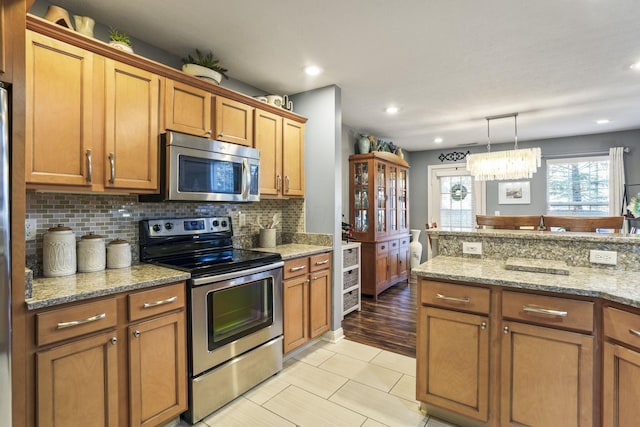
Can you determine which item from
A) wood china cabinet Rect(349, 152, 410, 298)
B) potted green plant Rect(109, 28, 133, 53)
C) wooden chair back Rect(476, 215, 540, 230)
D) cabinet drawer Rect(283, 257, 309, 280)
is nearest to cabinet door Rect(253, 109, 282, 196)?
cabinet drawer Rect(283, 257, 309, 280)

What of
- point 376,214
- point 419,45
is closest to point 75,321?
point 419,45

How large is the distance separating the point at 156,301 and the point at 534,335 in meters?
1.98

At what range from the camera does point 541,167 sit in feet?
18.2

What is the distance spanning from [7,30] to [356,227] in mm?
3986

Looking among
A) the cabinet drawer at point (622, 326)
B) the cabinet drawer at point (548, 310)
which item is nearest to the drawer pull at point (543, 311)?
the cabinet drawer at point (548, 310)

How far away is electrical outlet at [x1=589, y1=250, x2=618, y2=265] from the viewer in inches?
74.2

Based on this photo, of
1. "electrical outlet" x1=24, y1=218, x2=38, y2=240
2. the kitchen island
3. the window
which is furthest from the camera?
the window

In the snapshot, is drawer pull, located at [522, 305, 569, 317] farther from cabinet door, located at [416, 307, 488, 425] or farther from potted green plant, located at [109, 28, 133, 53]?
potted green plant, located at [109, 28, 133, 53]

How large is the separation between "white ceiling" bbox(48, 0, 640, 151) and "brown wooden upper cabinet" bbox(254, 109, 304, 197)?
423 mm

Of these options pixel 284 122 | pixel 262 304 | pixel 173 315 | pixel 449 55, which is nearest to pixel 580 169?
pixel 449 55

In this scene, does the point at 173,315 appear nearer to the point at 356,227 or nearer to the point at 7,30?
the point at 7,30

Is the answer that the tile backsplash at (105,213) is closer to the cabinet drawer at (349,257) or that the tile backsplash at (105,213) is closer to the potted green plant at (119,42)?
the potted green plant at (119,42)

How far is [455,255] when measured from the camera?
7.83 ft

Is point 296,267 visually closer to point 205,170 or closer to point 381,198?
point 205,170
